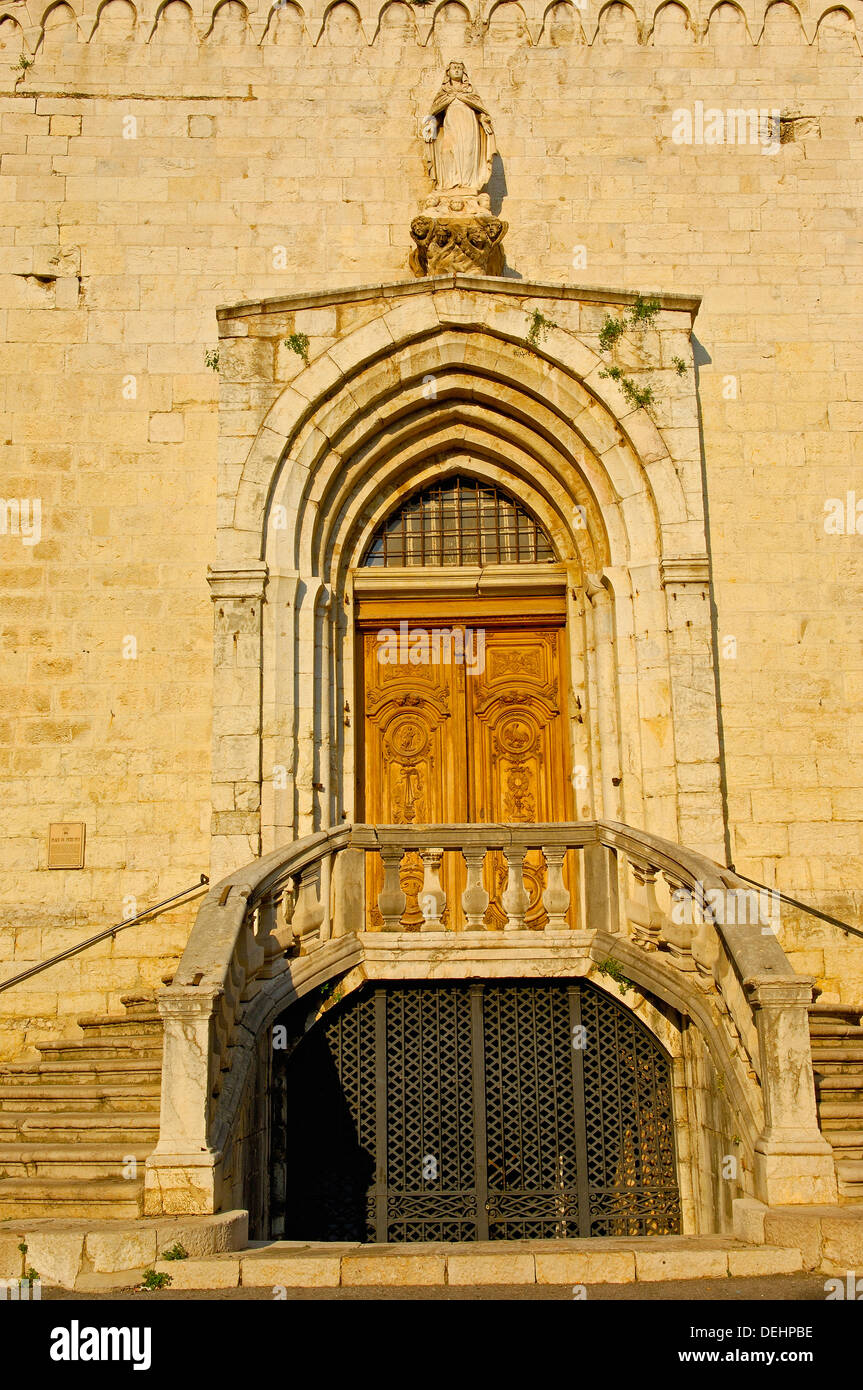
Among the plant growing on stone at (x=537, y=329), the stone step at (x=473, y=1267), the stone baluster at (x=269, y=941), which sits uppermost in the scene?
the plant growing on stone at (x=537, y=329)

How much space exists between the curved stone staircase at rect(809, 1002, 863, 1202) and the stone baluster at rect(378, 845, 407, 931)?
2.63 m

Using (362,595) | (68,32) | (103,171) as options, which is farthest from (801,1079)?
(68,32)

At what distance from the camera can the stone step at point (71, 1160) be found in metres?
6.49

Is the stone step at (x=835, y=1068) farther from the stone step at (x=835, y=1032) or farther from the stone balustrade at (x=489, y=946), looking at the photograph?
the stone balustrade at (x=489, y=946)

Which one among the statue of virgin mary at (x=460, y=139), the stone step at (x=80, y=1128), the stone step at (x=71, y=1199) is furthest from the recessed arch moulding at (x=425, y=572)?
the stone step at (x=71, y=1199)

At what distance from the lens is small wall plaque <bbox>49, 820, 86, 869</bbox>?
31.4ft

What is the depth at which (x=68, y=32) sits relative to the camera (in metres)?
10.8

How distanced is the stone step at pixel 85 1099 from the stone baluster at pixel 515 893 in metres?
2.44

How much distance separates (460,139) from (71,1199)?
8314mm

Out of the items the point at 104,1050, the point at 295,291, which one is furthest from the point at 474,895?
the point at 295,291

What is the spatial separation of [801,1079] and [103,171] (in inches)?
353

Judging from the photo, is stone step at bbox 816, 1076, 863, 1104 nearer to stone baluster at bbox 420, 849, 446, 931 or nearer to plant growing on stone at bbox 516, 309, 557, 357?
stone baluster at bbox 420, 849, 446, 931

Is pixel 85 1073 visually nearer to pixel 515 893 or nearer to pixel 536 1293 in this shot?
pixel 515 893

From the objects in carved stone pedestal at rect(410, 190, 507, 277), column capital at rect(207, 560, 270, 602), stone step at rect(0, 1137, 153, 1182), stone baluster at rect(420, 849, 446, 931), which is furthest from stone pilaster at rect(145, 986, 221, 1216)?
carved stone pedestal at rect(410, 190, 507, 277)
